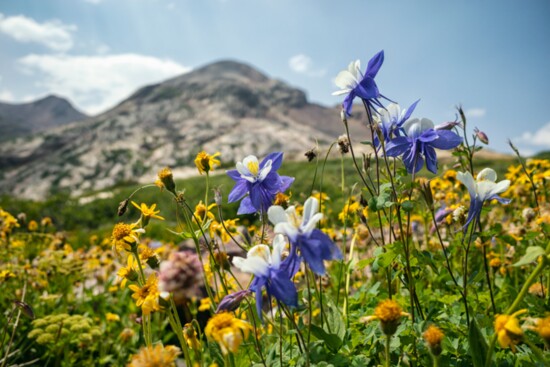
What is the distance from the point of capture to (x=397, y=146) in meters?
1.40

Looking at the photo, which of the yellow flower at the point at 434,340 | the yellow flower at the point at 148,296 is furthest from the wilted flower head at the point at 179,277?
the yellow flower at the point at 434,340

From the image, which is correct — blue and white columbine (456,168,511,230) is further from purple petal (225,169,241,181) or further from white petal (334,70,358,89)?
purple petal (225,169,241,181)

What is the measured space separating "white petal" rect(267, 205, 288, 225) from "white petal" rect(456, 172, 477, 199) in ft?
1.89

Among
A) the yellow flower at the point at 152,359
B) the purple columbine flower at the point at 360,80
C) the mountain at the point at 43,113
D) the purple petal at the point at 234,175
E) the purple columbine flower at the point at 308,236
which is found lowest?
the yellow flower at the point at 152,359

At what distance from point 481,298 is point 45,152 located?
63.3 metres

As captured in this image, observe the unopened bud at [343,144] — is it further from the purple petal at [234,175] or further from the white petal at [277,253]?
the white petal at [277,253]

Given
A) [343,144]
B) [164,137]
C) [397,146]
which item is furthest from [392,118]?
[164,137]

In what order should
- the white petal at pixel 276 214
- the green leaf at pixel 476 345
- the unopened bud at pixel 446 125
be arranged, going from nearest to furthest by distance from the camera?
the white petal at pixel 276 214
the green leaf at pixel 476 345
the unopened bud at pixel 446 125

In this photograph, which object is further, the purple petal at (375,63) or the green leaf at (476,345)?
the purple petal at (375,63)

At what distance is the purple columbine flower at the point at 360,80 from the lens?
1382 mm

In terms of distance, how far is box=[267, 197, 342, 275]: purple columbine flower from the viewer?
0.95m

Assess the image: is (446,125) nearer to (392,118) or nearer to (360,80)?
(392,118)

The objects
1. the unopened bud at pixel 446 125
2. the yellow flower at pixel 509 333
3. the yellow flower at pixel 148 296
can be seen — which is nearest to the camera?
the yellow flower at pixel 509 333

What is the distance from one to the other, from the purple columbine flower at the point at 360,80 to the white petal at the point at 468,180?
1.42ft
